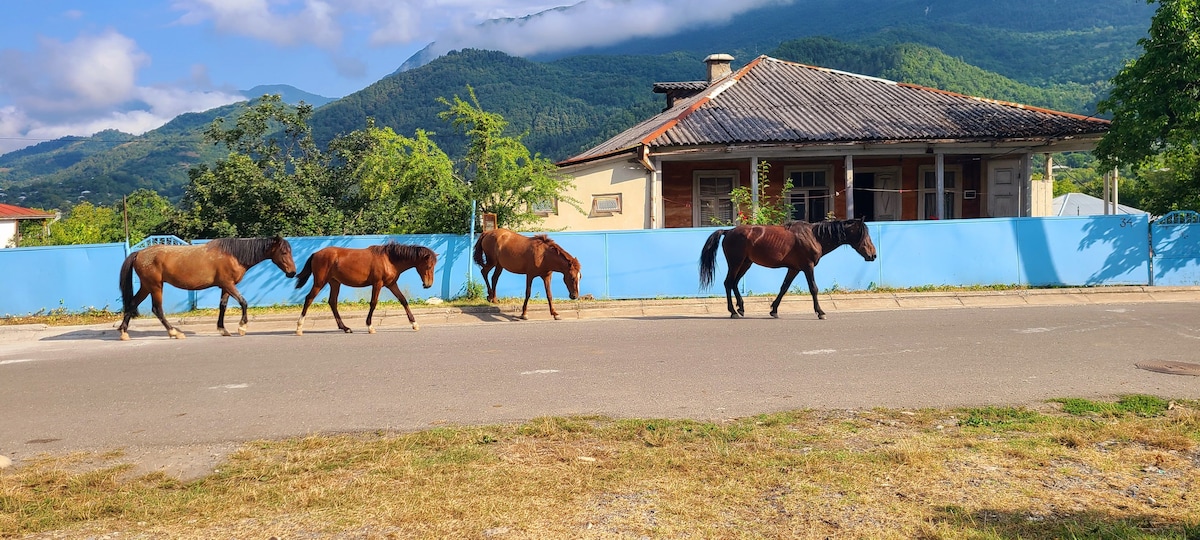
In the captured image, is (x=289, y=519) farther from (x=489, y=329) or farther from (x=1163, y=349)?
(x=1163, y=349)

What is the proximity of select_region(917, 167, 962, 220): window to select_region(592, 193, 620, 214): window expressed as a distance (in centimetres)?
875

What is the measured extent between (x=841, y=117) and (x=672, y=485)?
63.9 ft

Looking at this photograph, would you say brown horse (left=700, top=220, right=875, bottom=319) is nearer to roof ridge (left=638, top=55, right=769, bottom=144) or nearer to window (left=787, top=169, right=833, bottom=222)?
roof ridge (left=638, top=55, right=769, bottom=144)

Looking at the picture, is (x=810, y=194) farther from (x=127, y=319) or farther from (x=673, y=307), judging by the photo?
(x=127, y=319)

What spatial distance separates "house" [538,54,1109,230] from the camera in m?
21.7

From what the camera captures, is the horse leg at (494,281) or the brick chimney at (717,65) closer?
the horse leg at (494,281)

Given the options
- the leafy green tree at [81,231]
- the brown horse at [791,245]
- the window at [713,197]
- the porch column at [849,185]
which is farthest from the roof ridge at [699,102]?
the leafy green tree at [81,231]

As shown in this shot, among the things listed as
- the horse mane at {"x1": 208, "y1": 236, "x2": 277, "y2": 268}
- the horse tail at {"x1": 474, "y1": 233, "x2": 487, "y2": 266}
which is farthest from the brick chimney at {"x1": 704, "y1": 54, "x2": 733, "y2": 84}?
the horse mane at {"x1": 208, "y1": 236, "x2": 277, "y2": 268}

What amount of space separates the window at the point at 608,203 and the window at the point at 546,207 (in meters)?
1.04

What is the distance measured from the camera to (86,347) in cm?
1287

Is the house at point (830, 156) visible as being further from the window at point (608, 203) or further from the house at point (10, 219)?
the house at point (10, 219)

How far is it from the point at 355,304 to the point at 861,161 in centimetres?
1462

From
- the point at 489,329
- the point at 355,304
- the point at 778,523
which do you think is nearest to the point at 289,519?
the point at 778,523

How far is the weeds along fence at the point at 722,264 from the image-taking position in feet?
54.2
